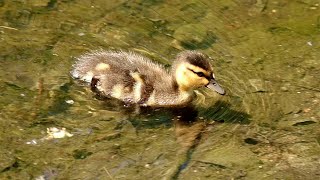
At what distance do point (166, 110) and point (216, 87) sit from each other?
1.12ft

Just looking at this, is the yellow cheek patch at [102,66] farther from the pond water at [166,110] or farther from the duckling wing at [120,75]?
the pond water at [166,110]

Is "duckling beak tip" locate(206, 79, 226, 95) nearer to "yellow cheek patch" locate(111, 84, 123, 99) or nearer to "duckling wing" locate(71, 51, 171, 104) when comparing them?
"duckling wing" locate(71, 51, 171, 104)

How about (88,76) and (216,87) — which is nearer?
(216,87)

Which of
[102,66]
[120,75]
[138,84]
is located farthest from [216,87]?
[102,66]

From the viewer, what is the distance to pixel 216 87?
533 centimetres

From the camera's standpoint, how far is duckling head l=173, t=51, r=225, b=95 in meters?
5.26

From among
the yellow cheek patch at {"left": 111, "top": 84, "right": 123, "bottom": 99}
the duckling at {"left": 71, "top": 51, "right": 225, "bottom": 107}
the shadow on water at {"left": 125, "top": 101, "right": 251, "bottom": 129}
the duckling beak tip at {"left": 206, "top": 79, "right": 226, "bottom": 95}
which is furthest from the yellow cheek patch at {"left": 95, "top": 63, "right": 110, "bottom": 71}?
the duckling beak tip at {"left": 206, "top": 79, "right": 226, "bottom": 95}

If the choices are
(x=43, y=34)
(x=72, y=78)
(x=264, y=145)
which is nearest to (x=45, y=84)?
(x=72, y=78)

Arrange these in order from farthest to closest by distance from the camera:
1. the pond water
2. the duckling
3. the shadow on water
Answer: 1. the duckling
2. the shadow on water
3. the pond water

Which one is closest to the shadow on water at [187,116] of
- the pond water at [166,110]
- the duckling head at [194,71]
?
the pond water at [166,110]

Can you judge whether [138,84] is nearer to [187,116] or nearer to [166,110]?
[166,110]

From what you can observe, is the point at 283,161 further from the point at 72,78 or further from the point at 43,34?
the point at 43,34

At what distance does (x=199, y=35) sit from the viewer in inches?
240

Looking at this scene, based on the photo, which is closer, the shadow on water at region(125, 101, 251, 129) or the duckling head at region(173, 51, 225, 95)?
the shadow on water at region(125, 101, 251, 129)
